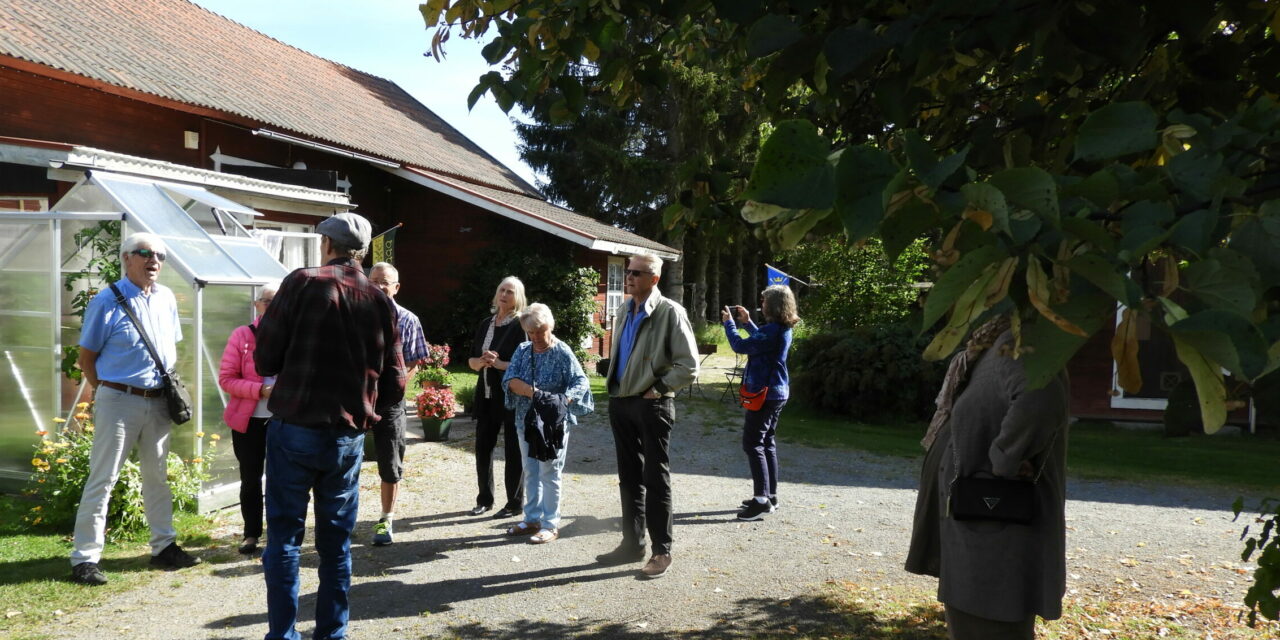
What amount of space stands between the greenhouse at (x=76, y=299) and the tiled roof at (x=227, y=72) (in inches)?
176

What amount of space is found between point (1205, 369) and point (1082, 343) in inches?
5.5

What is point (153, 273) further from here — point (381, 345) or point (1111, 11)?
point (1111, 11)

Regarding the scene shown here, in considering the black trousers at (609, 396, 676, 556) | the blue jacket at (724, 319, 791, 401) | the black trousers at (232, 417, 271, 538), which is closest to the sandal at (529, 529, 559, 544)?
the black trousers at (609, 396, 676, 556)

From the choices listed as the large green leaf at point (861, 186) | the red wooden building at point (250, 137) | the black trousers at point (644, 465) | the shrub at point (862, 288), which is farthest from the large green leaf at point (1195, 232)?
the shrub at point (862, 288)

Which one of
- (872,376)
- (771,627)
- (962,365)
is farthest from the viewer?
(872,376)

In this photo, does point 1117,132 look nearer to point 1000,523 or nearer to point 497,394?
point 1000,523

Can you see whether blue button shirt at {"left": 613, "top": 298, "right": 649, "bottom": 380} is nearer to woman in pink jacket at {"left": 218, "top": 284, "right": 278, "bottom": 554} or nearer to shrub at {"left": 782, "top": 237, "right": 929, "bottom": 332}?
woman in pink jacket at {"left": 218, "top": 284, "right": 278, "bottom": 554}

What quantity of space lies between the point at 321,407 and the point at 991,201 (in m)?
3.39

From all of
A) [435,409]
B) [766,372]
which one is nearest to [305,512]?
[766,372]

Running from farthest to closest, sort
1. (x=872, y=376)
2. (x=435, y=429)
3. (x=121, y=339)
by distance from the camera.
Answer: (x=872, y=376) < (x=435, y=429) < (x=121, y=339)

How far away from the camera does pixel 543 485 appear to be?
626 centimetres

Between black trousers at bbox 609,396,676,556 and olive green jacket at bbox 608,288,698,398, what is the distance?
94 mm

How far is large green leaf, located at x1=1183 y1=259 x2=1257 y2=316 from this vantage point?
1.09m

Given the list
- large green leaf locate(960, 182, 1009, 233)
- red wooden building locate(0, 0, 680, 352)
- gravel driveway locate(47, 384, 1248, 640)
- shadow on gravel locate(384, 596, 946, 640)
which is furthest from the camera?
red wooden building locate(0, 0, 680, 352)
